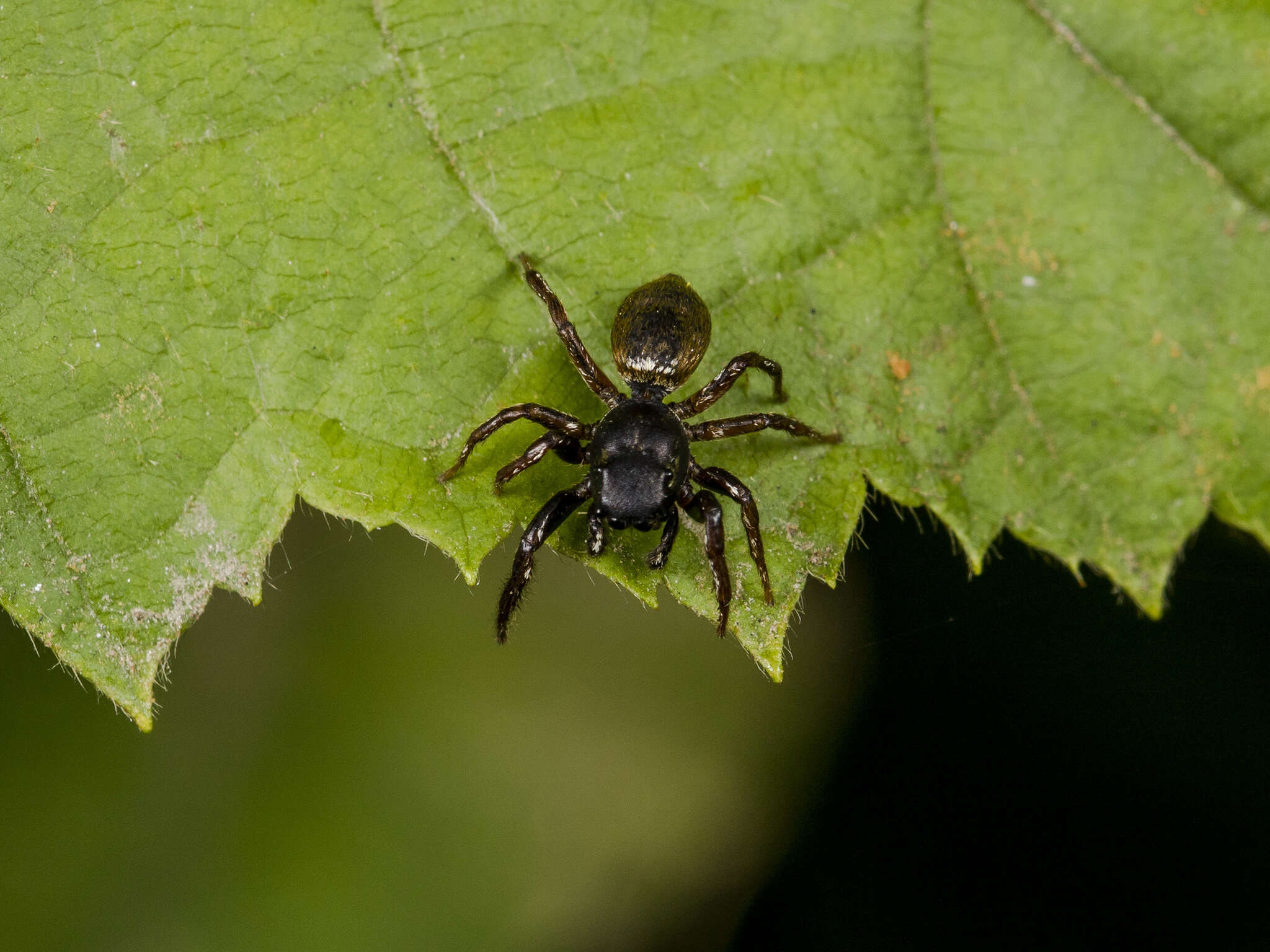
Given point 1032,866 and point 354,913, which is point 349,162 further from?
point 1032,866

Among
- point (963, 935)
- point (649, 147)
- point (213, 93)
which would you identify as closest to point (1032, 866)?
point (963, 935)

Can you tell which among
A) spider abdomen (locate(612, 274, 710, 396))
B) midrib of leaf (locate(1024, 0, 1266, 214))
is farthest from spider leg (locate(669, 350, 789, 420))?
midrib of leaf (locate(1024, 0, 1266, 214))

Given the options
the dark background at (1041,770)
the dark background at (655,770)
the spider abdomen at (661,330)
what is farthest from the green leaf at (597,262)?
the dark background at (1041,770)

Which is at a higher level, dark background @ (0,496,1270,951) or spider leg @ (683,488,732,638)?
spider leg @ (683,488,732,638)

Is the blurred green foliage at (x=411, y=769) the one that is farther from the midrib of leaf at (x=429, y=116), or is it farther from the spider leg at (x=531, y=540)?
the midrib of leaf at (x=429, y=116)

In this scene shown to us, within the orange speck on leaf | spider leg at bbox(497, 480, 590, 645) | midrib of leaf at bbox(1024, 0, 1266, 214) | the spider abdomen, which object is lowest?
spider leg at bbox(497, 480, 590, 645)

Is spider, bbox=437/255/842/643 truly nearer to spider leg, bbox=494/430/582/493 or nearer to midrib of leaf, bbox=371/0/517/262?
spider leg, bbox=494/430/582/493
